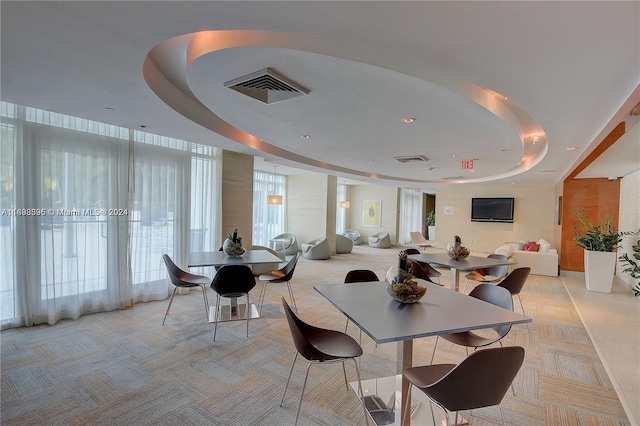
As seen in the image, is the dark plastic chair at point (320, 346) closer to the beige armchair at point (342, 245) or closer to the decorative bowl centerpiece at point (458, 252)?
the decorative bowl centerpiece at point (458, 252)

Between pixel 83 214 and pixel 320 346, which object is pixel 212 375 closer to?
pixel 320 346

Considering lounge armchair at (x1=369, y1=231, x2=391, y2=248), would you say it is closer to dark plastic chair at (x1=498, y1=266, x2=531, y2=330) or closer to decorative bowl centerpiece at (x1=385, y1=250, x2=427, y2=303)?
dark plastic chair at (x1=498, y1=266, x2=531, y2=330)

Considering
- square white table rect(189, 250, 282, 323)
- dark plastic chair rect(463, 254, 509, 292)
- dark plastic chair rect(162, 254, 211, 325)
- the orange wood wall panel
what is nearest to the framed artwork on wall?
the orange wood wall panel

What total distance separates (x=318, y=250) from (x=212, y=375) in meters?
6.58

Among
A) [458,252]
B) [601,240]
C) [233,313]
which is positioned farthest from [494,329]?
[601,240]

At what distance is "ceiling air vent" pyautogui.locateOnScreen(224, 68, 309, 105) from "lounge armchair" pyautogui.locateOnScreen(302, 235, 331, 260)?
648 cm

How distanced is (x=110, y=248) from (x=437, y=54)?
463 cm

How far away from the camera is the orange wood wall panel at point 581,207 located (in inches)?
274

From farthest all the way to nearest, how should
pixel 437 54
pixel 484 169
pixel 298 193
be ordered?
pixel 298 193 < pixel 484 169 < pixel 437 54

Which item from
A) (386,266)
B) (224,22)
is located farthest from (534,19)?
(386,266)

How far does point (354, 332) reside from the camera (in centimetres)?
378

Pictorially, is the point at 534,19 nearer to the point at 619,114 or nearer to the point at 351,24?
the point at 351,24

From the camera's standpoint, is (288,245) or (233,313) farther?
(288,245)

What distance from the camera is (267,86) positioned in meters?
2.71
